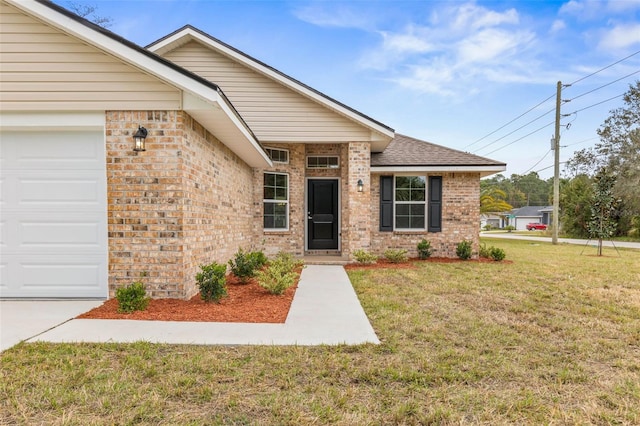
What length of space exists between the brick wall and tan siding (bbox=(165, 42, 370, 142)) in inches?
94.3

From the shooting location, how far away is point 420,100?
20.5m

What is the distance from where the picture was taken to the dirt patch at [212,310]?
3992 mm

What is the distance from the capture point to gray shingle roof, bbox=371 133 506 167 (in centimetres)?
960

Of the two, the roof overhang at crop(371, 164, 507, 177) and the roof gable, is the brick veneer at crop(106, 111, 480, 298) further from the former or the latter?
the roof gable

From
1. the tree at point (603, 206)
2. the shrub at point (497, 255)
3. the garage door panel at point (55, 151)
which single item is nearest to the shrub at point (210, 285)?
the garage door panel at point (55, 151)

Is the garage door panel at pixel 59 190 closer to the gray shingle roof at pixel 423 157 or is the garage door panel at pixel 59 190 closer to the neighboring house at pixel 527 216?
the gray shingle roof at pixel 423 157

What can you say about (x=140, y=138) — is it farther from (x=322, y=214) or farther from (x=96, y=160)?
(x=322, y=214)

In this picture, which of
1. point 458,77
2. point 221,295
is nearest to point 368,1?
point 221,295

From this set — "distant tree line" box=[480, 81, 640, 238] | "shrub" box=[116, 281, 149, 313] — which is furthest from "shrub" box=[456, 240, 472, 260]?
"distant tree line" box=[480, 81, 640, 238]

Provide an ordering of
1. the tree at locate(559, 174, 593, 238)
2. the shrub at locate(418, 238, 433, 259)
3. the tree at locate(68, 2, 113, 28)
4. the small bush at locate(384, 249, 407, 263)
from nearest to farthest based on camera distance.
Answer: the small bush at locate(384, 249, 407, 263) → the shrub at locate(418, 238, 433, 259) → the tree at locate(68, 2, 113, 28) → the tree at locate(559, 174, 593, 238)

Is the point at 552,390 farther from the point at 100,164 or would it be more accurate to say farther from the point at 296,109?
the point at 296,109

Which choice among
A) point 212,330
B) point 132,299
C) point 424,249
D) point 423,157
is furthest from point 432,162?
point 132,299

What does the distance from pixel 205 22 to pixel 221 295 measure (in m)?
11.9

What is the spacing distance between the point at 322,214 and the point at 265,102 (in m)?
3.66
